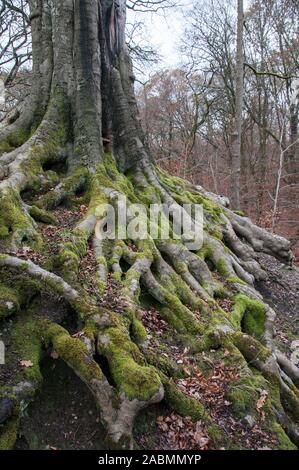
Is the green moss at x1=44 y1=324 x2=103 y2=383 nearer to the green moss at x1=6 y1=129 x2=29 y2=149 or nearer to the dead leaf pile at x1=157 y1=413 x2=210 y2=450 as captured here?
A: the dead leaf pile at x1=157 y1=413 x2=210 y2=450

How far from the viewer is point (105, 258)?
4.68 meters

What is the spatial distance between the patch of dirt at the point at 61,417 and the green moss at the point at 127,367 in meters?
0.35

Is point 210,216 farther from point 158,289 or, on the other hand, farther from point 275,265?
point 158,289

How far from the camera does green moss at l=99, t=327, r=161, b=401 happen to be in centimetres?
309

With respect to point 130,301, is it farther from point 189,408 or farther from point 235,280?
point 235,280

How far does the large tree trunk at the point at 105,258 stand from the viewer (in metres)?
3.28

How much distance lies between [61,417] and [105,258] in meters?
1.97

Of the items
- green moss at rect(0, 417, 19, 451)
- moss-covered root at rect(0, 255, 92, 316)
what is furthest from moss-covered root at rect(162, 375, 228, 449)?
green moss at rect(0, 417, 19, 451)

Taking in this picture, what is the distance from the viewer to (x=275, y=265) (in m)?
8.66

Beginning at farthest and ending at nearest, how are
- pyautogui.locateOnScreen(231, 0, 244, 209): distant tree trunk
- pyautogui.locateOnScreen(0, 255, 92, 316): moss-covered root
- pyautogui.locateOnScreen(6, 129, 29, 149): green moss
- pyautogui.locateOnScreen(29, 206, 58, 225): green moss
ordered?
pyautogui.locateOnScreen(231, 0, 244, 209): distant tree trunk, pyautogui.locateOnScreen(6, 129, 29, 149): green moss, pyautogui.locateOnScreen(29, 206, 58, 225): green moss, pyautogui.locateOnScreen(0, 255, 92, 316): moss-covered root

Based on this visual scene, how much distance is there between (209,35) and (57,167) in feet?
60.6

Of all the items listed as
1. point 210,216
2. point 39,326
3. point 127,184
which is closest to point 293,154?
point 210,216

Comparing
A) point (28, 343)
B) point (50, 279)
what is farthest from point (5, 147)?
point (28, 343)

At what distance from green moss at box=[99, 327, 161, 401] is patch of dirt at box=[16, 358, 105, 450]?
1.16ft
